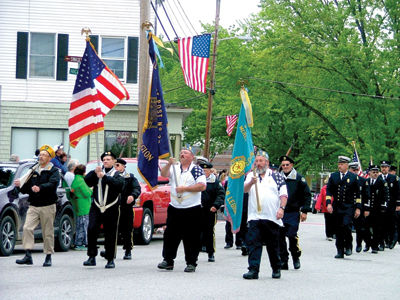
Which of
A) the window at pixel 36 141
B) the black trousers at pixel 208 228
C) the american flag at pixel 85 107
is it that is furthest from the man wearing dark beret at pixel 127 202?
the window at pixel 36 141

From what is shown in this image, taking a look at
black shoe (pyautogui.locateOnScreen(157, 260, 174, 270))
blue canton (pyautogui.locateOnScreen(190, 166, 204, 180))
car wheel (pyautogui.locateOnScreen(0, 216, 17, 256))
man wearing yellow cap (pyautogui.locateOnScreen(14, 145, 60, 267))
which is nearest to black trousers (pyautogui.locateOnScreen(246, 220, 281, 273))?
blue canton (pyautogui.locateOnScreen(190, 166, 204, 180))

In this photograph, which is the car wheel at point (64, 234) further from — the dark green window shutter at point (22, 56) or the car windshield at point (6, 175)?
the dark green window shutter at point (22, 56)

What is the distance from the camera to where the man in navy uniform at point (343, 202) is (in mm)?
16672

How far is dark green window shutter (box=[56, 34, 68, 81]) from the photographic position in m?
30.1

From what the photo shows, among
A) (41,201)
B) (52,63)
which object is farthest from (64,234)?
(52,63)

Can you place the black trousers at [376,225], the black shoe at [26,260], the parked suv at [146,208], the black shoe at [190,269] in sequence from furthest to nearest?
the black trousers at [376,225]
the parked suv at [146,208]
the black shoe at [26,260]
the black shoe at [190,269]

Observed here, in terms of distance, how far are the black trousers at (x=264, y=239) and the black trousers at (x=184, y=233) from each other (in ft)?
3.13

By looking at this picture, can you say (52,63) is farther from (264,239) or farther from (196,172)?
(264,239)

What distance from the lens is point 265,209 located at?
41.0ft

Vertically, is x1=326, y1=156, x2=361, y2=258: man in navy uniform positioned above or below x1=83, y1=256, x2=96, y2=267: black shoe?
above

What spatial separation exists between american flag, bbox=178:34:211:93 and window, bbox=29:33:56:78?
6.71 metres

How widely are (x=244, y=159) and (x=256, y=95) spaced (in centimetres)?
2830

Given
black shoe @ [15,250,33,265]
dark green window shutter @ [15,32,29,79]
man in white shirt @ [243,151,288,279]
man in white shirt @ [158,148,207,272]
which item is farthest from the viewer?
dark green window shutter @ [15,32,29,79]

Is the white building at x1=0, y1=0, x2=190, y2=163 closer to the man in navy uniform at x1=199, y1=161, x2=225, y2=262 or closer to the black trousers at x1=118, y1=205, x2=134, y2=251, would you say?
the man in navy uniform at x1=199, y1=161, x2=225, y2=262
